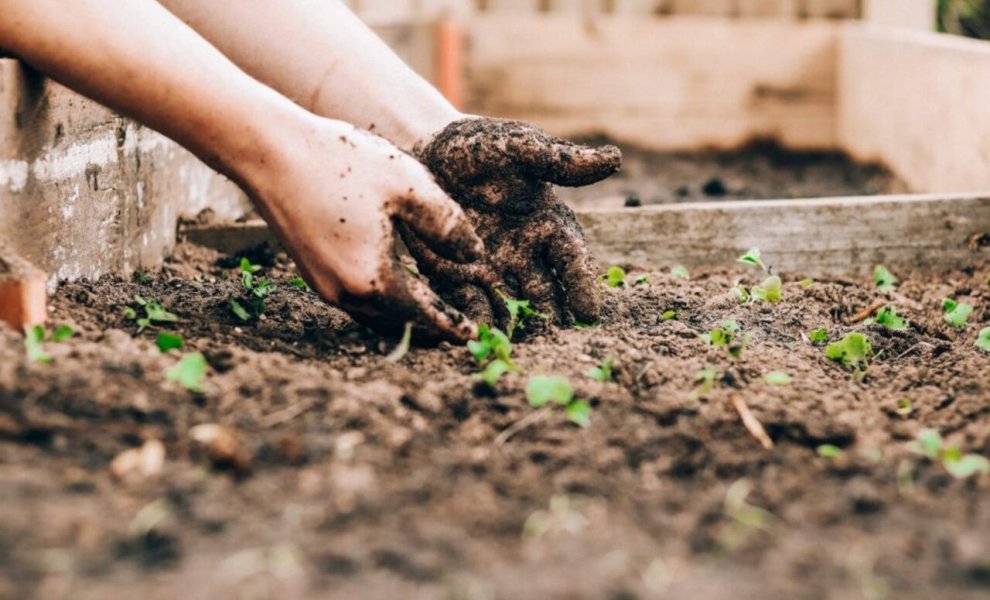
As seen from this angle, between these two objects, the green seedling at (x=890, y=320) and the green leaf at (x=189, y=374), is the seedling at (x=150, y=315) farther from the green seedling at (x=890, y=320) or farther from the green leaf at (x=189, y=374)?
the green seedling at (x=890, y=320)

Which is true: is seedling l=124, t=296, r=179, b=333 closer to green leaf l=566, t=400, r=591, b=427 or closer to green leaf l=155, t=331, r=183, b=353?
green leaf l=155, t=331, r=183, b=353

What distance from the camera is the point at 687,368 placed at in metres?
1.64

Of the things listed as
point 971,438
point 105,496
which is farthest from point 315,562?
point 971,438

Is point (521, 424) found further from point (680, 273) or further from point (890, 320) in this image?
point (680, 273)

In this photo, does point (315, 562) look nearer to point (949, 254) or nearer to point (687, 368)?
point (687, 368)

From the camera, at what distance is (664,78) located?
16.0ft

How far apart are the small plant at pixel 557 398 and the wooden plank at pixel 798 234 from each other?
117cm

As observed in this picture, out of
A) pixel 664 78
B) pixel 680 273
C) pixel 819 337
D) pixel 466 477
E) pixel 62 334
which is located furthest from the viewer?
pixel 664 78

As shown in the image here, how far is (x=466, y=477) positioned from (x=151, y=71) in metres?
0.87

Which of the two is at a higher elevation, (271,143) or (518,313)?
(271,143)

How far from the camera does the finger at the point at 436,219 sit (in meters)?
1.72

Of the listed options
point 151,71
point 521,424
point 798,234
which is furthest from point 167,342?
point 798,234

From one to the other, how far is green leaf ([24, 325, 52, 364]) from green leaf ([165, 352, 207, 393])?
6.2 inches

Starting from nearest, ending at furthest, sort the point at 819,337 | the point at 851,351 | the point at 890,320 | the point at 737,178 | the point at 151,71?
the point at 151,71 → the point at 851,351 → the point at 819,337 → the point at 890,320 → the point at 737,178
